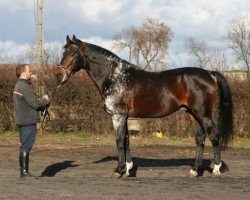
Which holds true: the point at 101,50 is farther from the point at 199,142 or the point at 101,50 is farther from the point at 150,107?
the point at 199,142

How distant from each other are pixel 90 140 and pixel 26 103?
389 inches

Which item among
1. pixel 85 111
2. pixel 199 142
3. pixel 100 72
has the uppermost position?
pixel 100 72

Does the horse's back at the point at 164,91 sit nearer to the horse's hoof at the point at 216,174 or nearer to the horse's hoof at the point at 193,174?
the horse's hoof at the point at 193,174

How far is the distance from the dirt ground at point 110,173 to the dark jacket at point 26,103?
1.13 meters

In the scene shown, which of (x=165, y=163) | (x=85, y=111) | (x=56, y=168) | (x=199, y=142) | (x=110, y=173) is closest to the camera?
(x=199, y=142)

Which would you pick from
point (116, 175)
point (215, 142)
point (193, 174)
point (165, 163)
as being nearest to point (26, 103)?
point (116, 175)

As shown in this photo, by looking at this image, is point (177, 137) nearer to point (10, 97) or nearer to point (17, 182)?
point (10, 97)

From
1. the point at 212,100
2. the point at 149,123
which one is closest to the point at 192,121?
the point at 212,100

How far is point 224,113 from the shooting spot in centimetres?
1230

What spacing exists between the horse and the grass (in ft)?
24.2

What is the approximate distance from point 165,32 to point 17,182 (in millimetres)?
58838

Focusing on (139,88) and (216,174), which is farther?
(216,174)

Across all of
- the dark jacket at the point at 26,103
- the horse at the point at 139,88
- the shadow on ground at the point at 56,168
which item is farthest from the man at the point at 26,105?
the shadow on ground at the point at 56,168

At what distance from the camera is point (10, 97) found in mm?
21891
